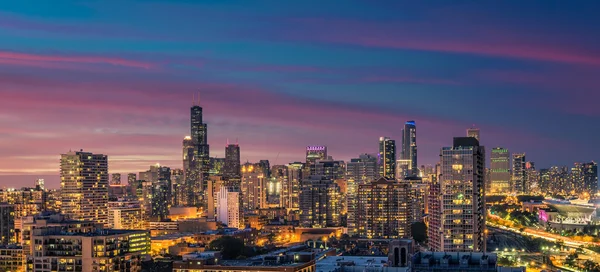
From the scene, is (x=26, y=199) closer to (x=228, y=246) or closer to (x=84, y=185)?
(x=84, y=185)

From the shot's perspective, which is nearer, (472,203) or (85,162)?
(472,203)

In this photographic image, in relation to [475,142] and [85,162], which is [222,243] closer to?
[475,142]

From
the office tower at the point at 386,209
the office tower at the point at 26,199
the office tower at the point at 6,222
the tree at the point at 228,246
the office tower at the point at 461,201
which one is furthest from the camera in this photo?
the office tower at the point at 26,199

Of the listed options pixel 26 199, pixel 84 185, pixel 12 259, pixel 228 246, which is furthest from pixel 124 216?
pixel 12 259

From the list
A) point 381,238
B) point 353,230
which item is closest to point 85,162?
point 353,230

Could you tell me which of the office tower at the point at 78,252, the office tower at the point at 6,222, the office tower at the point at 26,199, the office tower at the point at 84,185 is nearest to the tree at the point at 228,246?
the office tower at the point at 78,252

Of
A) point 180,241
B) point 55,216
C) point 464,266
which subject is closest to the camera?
point 464,266

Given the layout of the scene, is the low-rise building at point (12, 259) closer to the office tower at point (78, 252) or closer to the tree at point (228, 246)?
the office tower at point (78, 252)
